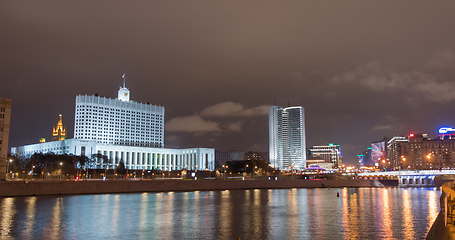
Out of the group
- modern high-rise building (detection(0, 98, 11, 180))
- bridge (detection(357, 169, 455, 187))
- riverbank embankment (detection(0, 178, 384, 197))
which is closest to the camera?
riverbank embankment (detection(0, 178, 384, 197))

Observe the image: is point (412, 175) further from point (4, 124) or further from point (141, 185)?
point (4, 124)

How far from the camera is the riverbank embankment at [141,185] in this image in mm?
79200

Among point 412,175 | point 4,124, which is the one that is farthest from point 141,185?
point 412,175

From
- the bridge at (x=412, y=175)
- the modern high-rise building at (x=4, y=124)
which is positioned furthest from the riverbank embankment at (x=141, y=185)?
the modern high-rise building at (x=4, y=124)

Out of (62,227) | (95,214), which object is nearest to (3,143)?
(95,214)

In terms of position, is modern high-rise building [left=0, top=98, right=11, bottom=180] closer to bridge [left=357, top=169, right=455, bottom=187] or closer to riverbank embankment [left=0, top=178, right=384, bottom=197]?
riverbank embankment [left=0, top=178, right=384, bottom=197]

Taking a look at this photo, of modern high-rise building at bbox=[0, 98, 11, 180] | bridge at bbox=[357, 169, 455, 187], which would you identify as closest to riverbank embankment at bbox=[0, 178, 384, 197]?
bridge at bbox=[357, 169, 455, 187]

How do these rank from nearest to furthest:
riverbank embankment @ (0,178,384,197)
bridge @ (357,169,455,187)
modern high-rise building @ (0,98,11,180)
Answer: riverbank embankment @ (0,178,384,197), modern high-rise building @ (0,98,11,180), bridge @ (357,169,455,187)

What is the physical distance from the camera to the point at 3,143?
104 m

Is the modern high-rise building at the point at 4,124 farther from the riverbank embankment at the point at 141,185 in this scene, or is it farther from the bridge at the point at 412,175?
the bridge at the point at 412,175

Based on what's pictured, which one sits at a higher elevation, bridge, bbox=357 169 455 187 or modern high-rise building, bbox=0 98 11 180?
modern high-rise building, bbox=0 98 11 180

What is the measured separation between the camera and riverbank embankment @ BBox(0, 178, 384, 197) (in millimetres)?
79200

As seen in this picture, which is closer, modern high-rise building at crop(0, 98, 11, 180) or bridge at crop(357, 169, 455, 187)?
modern high-rise building at crop(0, 98, 11, 180)

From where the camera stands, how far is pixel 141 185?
3981 inches
